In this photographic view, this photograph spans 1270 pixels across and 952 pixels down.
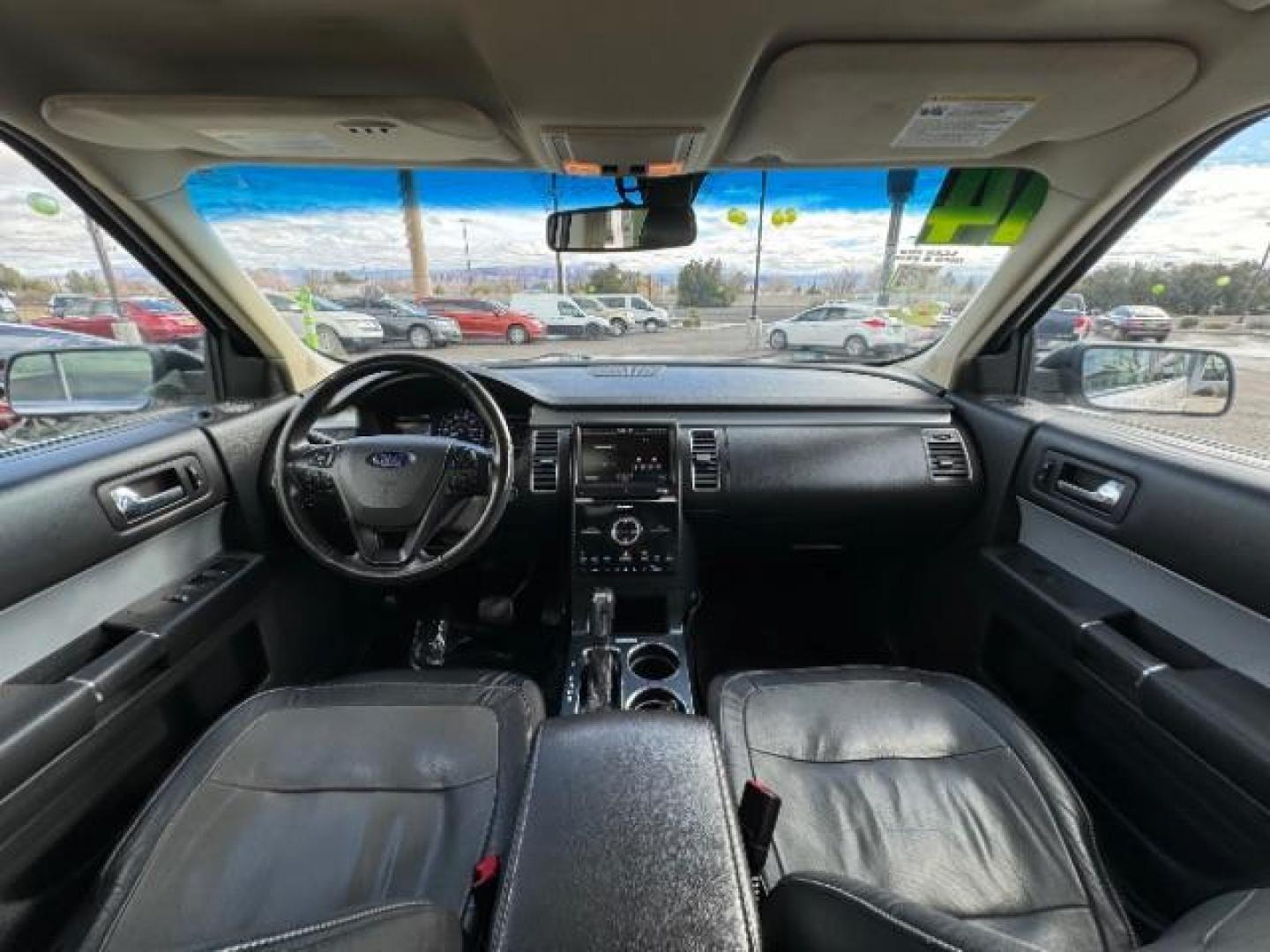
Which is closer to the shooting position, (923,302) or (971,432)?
(971,432)

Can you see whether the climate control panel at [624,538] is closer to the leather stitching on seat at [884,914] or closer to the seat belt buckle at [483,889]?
the seat belt buckle at [483,889]

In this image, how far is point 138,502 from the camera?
5.10 feet

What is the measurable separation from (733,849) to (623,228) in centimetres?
181

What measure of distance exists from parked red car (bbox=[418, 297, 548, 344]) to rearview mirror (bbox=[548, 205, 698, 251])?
43cm

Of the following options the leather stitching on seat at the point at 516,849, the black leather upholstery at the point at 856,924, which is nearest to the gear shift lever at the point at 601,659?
the leather stitching on seat at the point at 516,849

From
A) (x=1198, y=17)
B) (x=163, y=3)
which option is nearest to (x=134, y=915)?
(x=163, y=3)

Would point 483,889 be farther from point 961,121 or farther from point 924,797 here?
point 961,121

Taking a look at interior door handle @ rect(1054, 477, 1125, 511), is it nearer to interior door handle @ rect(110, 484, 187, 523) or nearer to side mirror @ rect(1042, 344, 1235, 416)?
side mirror @ rect(1042, 344, 1235, 416)

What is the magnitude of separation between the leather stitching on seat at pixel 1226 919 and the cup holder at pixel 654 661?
134cm

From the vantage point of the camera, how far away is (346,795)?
1235mm

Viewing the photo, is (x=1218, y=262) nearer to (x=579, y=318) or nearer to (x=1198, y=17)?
(x=1198, y=17)

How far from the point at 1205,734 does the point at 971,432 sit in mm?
1227

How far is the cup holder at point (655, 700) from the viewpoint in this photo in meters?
1.74

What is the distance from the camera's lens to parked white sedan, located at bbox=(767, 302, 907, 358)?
2.49 m
